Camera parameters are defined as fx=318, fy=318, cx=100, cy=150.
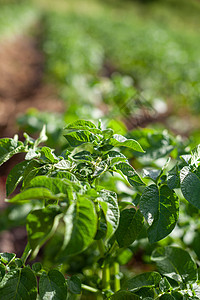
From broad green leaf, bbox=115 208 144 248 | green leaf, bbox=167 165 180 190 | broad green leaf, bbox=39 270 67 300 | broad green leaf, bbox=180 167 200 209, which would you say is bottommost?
broad green leaf, bbox=39 270 67 300

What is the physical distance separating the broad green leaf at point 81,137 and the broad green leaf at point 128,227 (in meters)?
0.26

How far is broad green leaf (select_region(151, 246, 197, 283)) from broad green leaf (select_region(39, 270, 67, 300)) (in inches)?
15.4

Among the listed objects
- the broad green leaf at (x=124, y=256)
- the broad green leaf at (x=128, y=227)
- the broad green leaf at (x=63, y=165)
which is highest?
the broad green leaf at (x=63, y=165)

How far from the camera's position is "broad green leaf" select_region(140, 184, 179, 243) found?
3.01 feet

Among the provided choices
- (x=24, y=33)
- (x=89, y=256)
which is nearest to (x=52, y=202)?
(x=89, y=256)

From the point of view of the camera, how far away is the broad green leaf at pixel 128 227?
0.98 metres

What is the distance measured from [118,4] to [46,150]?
4838 cm

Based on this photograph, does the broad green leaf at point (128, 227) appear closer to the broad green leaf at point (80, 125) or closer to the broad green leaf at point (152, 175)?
the broad green leaf at point (152, 175)

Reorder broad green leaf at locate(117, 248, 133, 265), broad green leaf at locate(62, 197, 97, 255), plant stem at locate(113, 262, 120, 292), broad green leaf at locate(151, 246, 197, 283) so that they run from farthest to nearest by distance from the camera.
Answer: broad green leaf at locate(117, 248, 133, 265)
plant stem at locate(113, 262, 120, 292)
broad green leaf at locate(151, 246, 197, 283)
broad green leaf at locate(62, 197, 97, 255)

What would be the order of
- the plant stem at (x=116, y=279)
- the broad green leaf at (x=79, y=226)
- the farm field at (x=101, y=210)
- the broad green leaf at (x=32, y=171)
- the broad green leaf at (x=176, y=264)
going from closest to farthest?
the broad green leaf at (x=79, y=226) → the farm field at (x=101, y=210) → the broad green leaf at (x=32, y=171) → the broad green leaf at (x=176, y=264) → the plant stem at (x=116, y=279)

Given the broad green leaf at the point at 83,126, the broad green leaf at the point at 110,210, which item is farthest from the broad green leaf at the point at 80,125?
the broad green leaf at the point at 110,210

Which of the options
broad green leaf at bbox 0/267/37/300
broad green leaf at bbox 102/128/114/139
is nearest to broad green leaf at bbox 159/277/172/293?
broad green leaf at bbox 0/267/37/300

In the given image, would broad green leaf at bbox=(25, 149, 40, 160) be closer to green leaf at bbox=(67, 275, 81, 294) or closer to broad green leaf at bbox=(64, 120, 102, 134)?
→ broad green leaf at bbox=(64, 120, 102, 134)

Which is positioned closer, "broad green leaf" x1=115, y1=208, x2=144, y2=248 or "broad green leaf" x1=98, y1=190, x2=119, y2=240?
"broad green leaf" x1=98, y1=190, x2=119, y2=240
